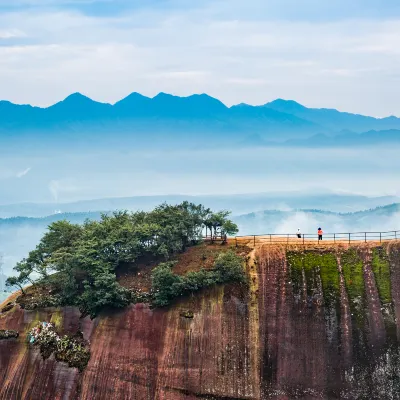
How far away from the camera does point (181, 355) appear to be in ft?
195

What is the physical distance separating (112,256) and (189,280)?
966 cm

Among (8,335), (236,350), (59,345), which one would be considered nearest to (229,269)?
(236,350)

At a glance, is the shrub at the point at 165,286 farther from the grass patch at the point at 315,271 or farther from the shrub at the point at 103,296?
the grass patch at the point at 315,271

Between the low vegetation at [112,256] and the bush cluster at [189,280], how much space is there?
93 mm

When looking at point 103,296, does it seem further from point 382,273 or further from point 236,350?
point 382,273

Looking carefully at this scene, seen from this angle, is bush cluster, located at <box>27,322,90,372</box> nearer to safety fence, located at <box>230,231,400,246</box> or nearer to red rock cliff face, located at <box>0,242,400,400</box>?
red rock cliff face, located at <box>0,242,400,400</box>

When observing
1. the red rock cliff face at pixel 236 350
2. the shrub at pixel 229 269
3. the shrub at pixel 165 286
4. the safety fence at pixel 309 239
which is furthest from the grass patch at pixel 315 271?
the shrub at pixel 165 286

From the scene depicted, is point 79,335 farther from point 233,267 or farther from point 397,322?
point 397,322

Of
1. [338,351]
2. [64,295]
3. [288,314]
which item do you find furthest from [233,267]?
[64,295]

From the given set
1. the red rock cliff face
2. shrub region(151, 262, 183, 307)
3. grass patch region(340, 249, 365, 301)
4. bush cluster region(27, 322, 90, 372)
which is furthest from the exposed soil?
grass patch region(340, 249, 365, 301)

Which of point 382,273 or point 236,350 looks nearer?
point 236,350

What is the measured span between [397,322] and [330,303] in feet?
19.6

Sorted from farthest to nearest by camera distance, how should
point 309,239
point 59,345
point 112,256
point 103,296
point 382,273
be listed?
point 112,256, point 309,239, point 103,296, point 382,273, point 59,345

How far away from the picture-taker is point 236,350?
59406 mm
